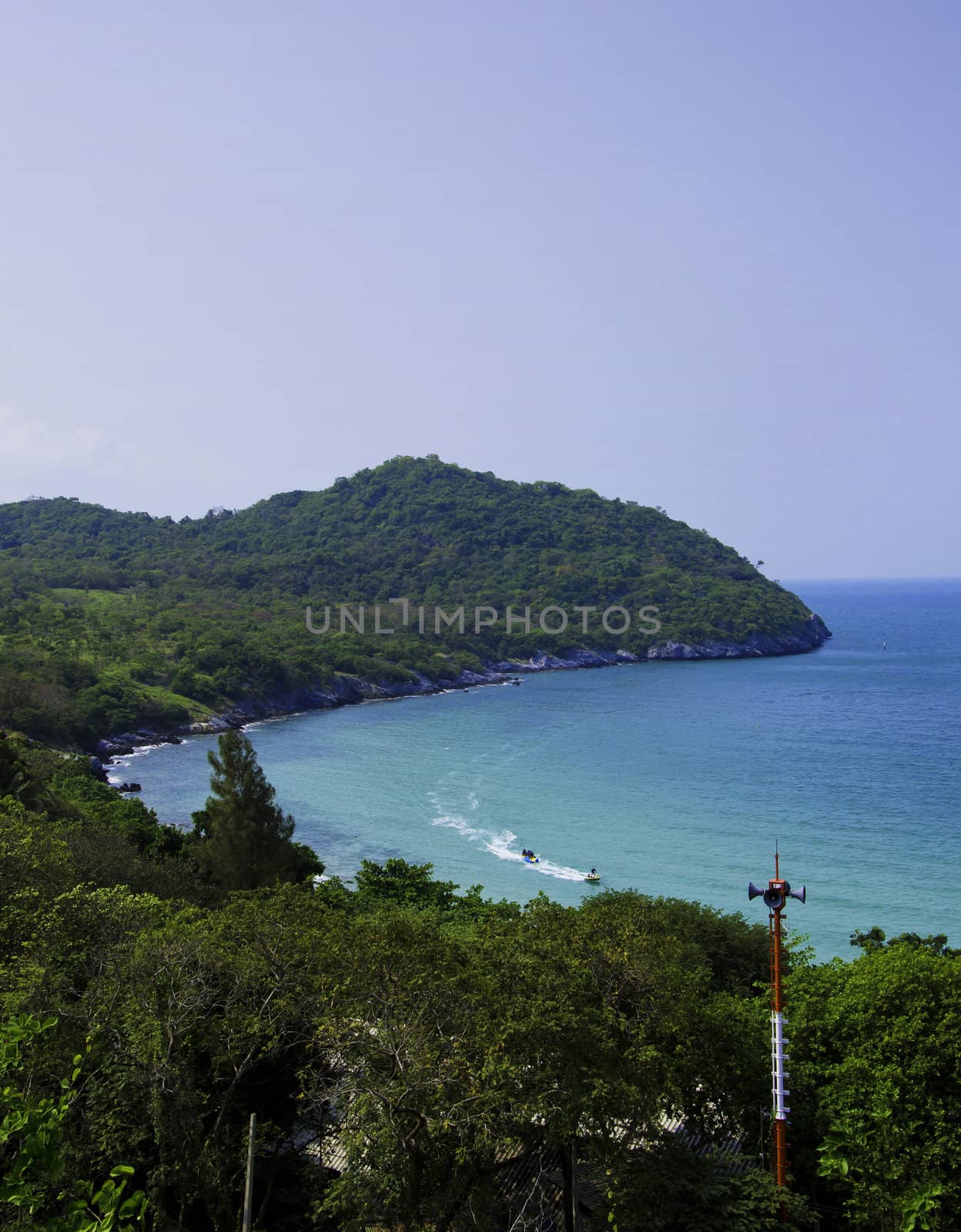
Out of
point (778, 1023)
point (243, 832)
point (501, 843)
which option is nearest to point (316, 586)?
point (501, 843)

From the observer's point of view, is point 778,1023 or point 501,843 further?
point 501,843

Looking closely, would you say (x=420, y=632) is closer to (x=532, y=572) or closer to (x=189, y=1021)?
(x=532, y=572)

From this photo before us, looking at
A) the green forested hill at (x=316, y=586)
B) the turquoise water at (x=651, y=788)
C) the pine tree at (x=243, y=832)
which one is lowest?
the turquoise water at (x=651, y=788)

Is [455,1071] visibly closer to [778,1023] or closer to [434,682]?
[778,1023]

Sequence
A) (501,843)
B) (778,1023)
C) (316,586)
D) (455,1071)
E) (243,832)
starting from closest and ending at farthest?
(778,1023) → (455,1071) → (243,832) → (501,843) → (316,586)

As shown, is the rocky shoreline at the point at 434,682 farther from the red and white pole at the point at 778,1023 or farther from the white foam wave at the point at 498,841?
the red and white pole at the point at 778,1023

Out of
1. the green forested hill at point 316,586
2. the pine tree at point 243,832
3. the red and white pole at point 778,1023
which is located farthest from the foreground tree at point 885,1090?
the green forested hill at point 316,586

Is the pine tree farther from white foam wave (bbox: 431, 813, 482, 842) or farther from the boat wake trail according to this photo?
white foam wave (bbox: 431, 813, 482, 842)

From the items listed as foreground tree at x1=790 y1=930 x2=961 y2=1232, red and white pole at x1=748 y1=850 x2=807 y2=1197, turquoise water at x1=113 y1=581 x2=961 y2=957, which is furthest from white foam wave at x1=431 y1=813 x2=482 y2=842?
red and white pole at x1=748 y1=850 x2=807 y2=1197
